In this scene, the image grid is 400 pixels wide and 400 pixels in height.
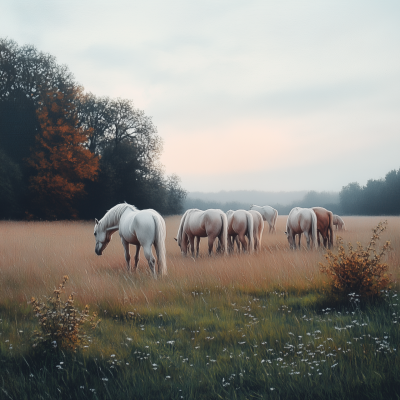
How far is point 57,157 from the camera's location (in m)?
26.2

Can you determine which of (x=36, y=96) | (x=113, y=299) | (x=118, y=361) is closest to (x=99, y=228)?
(x=113, y=299)

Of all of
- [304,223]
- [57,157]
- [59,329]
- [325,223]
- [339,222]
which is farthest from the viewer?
[57,157]

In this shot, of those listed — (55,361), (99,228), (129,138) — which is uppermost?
(129,138)

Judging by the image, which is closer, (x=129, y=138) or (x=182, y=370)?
(x=182, y=370)

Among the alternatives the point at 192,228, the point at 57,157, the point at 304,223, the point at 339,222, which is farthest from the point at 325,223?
the point at 57,157

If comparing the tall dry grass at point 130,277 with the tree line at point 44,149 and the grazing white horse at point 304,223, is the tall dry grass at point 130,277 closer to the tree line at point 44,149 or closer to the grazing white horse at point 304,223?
the grazing white horse at point 304,223

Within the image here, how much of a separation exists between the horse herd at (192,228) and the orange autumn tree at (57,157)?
651 inches

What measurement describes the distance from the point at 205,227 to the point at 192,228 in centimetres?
46

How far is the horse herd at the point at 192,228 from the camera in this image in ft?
25.5

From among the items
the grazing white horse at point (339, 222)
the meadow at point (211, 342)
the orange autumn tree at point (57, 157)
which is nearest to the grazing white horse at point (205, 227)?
the meadow at point (211, 342)

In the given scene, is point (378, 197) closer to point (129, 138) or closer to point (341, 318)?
point (129, 138)

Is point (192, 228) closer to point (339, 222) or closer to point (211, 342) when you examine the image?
point (211, 342)

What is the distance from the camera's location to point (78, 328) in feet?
13.4

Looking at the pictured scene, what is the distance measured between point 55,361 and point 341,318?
11.2 feet
